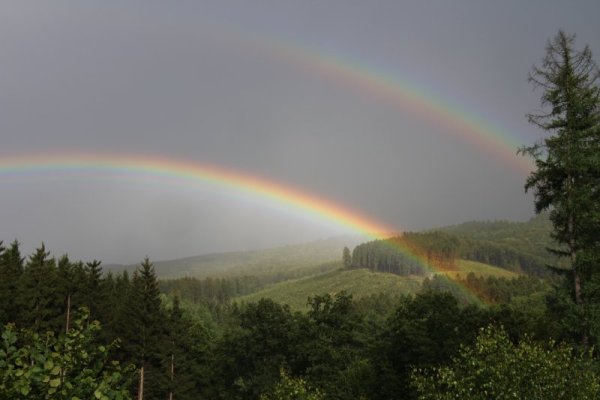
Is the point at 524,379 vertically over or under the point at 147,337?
over

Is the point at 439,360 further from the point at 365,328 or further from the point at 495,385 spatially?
the point at 365,328

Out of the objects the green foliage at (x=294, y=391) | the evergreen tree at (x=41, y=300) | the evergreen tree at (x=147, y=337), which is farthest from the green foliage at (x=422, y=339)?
the evergreen tree at (x=41, y=300)

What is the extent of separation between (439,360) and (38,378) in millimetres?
48333

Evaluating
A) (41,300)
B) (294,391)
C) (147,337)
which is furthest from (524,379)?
(41,300)

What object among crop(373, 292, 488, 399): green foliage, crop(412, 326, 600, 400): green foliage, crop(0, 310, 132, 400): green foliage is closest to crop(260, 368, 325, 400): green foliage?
crop(412, 326, 600, 400): green foliage

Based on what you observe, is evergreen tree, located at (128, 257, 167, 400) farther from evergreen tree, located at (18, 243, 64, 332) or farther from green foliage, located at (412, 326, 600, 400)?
green foliage, located at (412, 326, 600, 400)

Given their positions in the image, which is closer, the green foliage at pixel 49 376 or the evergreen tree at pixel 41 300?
the green foliage at pixel 49 376

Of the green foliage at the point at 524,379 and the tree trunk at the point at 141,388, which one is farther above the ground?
the green foliage at the point at 524,379

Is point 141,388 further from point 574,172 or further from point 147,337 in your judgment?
point 574,172

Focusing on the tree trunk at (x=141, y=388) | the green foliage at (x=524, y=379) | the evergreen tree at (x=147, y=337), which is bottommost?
the tree trunk at (x=141, y=388)

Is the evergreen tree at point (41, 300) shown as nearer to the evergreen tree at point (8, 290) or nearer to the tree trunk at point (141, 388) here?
the evergreen tree at point (8, 290)

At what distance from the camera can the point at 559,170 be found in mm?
32125

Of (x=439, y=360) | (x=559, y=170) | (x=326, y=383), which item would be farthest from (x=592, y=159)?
(x=326, y=383)

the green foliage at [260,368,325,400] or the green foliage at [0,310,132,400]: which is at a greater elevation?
the green foliage at [0,310,132,400]
